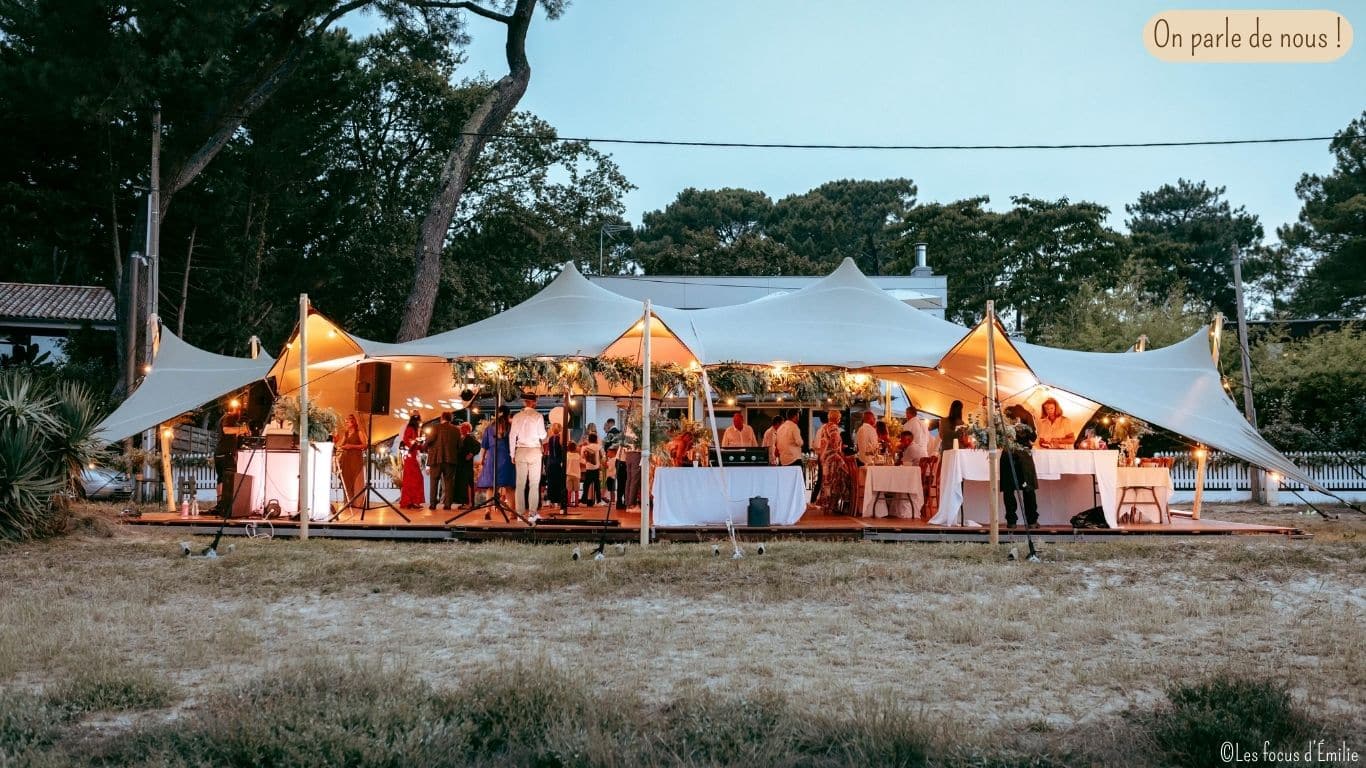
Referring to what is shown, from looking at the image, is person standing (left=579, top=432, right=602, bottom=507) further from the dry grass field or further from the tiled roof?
the tiled roof

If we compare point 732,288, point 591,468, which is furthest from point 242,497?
point 732,288

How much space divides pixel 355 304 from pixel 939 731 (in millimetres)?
28679

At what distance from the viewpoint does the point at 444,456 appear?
49.4 ft

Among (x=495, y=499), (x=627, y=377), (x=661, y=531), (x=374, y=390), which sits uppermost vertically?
(x=627, y=377)

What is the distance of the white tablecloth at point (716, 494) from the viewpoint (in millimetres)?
12703

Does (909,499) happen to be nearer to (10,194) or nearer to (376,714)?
(376,714)

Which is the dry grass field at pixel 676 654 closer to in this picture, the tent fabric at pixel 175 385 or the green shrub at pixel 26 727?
the green shrub at pixel 26 727

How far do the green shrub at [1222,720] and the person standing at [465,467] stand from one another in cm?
1152

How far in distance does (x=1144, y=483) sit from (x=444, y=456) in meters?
8.90

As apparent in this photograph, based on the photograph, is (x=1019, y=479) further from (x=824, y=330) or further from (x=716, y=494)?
(x=716, y=494)

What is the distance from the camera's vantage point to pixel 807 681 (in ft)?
19.9

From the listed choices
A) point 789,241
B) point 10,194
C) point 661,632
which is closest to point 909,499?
point 661,632

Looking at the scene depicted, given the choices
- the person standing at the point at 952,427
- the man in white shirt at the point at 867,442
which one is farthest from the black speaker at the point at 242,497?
the person standing at the point at 952,427

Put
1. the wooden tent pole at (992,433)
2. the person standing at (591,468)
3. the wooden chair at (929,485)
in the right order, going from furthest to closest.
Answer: the person standing at (591,468)
the wooden chair at (929,485)
the wooden tent pole at (992,433)
